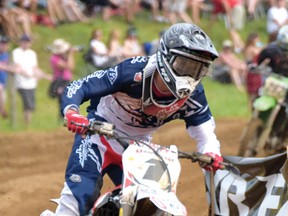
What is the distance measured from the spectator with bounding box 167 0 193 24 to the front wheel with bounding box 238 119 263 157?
8936mm

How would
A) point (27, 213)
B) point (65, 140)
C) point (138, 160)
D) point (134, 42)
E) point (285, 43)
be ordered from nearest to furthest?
point (138, 160) → point (27, 213) → point (285, 43) → point (65, 140) → point (134, 42)

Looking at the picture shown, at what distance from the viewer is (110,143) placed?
6754 millimetres

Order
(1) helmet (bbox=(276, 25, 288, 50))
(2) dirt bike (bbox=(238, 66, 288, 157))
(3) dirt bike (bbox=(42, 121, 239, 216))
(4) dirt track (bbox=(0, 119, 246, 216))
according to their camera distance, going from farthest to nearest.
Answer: (1) helmet (bbox=(276, 25, 288, 50))
(2) dirt bike (bbox=(238, 66, 288, 157))
(4) dirt track (bbox=(0, 119, 246, 216))
(3) dirt bike (bbox=(42, 121, 239, 216))

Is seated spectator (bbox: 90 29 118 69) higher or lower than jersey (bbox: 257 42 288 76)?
lower

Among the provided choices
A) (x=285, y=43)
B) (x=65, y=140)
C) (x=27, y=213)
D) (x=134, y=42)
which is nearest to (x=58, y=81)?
(x=65, y=140)

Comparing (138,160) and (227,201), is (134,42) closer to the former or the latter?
(227,201)

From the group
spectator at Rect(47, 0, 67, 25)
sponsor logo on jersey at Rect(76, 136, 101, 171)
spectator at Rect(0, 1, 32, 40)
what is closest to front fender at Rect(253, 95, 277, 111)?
sponsor logo on jersey at Rect(76, 136, 101, 171)

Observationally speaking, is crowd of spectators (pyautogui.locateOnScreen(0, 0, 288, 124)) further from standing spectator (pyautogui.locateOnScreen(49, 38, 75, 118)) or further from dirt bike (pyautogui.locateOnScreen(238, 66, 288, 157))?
dirt bike (pyautogui.locateOnScreen(238, 66, 288, 157))

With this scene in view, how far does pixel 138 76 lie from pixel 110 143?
2.07 feet

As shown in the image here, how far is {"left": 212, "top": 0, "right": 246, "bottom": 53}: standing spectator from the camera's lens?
2064cm

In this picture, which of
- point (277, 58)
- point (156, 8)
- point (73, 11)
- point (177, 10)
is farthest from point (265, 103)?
point (156, 8)

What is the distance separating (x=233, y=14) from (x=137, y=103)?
48.7ft

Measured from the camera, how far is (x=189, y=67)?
6.18m

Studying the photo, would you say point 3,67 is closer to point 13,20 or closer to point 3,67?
point 3,67
